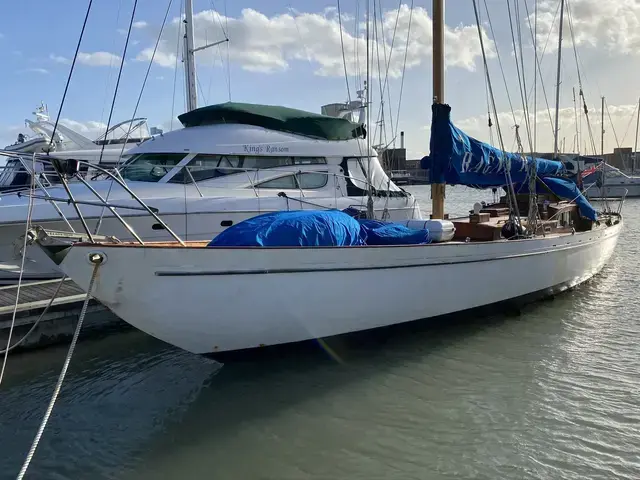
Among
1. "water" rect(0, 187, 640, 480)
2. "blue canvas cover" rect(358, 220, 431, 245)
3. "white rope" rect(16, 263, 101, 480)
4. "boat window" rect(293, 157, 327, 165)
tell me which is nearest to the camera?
"white rope" rect(16, 263, 101, 480)

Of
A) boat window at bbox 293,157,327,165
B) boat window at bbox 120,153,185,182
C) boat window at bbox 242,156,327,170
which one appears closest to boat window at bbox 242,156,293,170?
boat window at bbox 242,156,327,170

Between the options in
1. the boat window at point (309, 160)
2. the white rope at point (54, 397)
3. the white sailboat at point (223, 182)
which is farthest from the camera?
the boat window at point (309, 160)

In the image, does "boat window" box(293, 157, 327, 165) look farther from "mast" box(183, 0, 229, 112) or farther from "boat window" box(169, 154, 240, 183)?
"mast" box(183, 0, 229, 112)

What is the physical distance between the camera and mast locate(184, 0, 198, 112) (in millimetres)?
15156

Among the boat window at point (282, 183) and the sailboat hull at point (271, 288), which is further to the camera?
the boat window at point (282, 183)

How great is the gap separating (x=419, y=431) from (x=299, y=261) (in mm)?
2020

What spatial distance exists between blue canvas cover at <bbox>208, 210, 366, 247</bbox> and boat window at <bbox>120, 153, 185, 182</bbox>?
210 inches

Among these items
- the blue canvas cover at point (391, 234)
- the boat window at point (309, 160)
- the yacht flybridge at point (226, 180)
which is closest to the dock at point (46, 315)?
the yacht flybridge at point (226, 180)

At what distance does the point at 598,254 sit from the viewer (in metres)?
10.6

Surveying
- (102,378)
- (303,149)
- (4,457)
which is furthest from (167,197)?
(4,457)

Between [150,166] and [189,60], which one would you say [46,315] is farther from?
[189,60]

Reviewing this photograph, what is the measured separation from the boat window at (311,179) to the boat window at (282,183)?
0.44 feet

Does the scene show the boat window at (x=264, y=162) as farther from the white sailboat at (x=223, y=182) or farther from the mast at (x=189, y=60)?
the mast at (x=189, y=60)

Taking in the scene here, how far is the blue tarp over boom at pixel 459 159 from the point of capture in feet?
28.3
